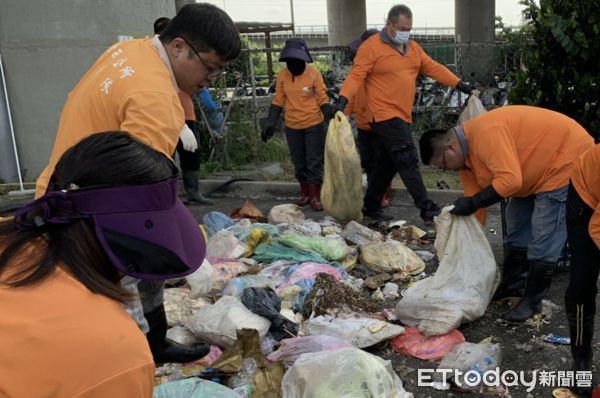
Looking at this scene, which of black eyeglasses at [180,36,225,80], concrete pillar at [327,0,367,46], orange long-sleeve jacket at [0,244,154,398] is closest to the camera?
orange long-sleeve jacket at [0,244,154,398]

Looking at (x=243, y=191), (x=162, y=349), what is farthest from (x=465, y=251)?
(x=243, y=191)

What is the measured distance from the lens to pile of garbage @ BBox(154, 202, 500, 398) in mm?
2482

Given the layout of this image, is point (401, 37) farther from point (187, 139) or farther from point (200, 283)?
point (200, 283)

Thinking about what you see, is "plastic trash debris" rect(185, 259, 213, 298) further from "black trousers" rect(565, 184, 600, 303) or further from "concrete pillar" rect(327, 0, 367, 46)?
"concrete pillar" rect(327, 0, 367, 46)

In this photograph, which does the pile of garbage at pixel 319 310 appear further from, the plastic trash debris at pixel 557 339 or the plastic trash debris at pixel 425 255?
the plastic trash debris at pixel 557 339

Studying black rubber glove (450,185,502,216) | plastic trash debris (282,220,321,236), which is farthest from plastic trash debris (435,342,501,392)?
plastic trash debris (282,220,321,236)

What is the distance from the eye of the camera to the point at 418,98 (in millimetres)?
8188

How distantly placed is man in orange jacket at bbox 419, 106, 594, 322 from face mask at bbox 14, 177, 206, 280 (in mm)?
2303

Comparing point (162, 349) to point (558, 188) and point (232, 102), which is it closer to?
point (558, 188)

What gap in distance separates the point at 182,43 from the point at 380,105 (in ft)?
10.4

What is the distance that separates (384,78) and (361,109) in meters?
0.46

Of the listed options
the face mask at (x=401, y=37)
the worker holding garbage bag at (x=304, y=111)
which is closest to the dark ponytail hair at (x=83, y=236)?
the face mask at (x=401, y=37)

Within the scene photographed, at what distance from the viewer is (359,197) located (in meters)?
5.13

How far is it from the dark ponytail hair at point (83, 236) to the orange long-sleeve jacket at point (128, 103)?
745 millimetres
